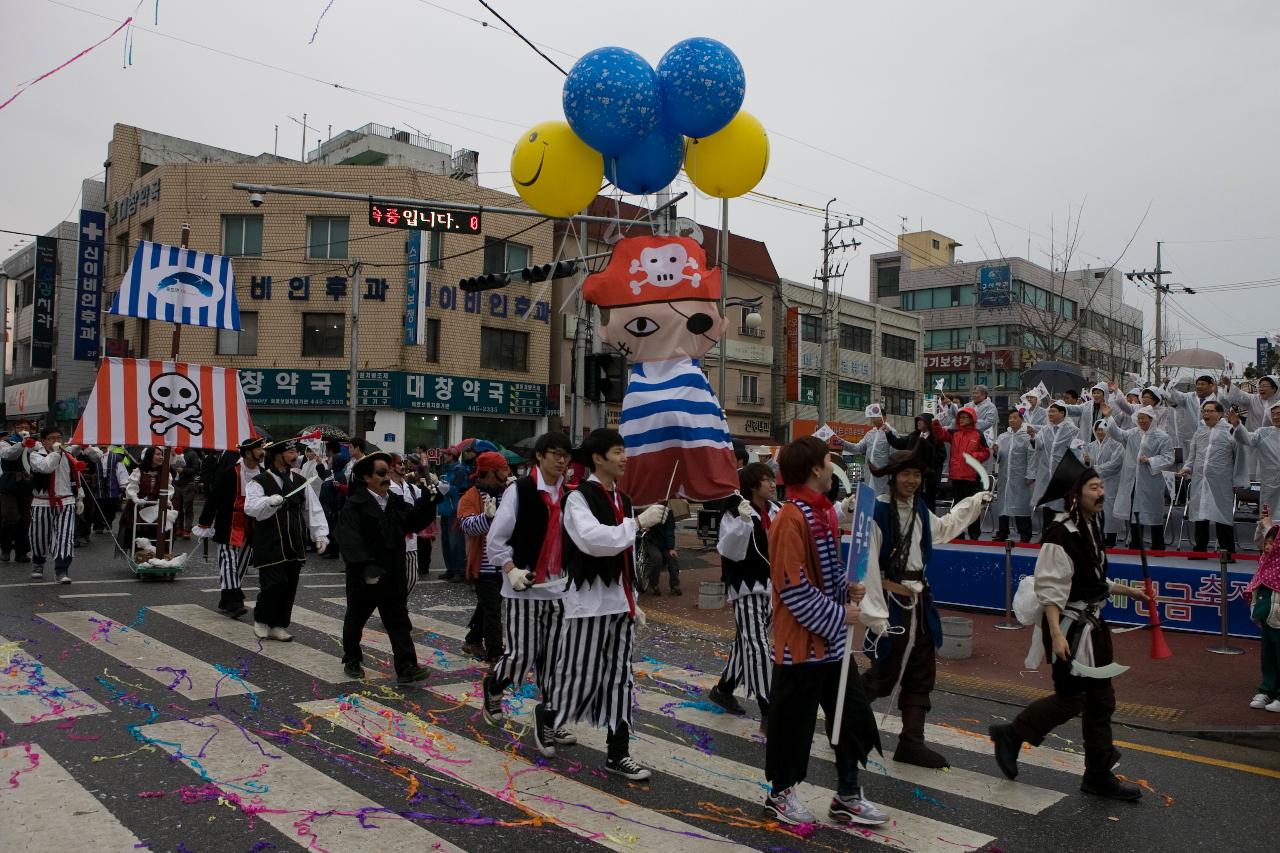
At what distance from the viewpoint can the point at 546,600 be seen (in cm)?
588

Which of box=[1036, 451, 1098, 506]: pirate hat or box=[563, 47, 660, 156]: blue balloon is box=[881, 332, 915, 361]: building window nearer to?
box=[563, 47, 660, 156]: blue balloon

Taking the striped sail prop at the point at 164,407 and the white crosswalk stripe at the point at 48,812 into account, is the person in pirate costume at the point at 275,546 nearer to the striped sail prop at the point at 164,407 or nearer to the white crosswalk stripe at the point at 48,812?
the striped sail prop at the point at 164,407

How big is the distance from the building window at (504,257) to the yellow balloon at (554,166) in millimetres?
24756

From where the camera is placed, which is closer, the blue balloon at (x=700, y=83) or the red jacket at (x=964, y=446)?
the blue balloon at (x=700, y=83)

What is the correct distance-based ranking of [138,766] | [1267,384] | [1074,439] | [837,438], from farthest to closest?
[837,438] < [1074,439] < [1267,384] < [138,766]

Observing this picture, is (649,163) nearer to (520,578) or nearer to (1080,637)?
(520,578)

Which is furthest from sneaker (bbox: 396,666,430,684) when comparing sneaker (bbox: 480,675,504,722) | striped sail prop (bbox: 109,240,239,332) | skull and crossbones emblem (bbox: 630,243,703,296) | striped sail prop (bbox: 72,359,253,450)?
Answer: striped sail prop (bbox: 109,240,239,332)

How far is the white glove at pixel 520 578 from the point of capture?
213 inches

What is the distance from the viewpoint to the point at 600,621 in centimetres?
533

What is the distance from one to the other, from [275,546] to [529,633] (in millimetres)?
3674

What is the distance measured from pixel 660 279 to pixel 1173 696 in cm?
518

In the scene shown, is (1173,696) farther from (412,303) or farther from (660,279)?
(412,303)

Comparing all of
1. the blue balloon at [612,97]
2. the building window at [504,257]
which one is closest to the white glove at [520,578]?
the blue balloon at [612,97]

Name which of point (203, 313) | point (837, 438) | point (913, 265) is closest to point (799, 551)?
point (203, 313)
